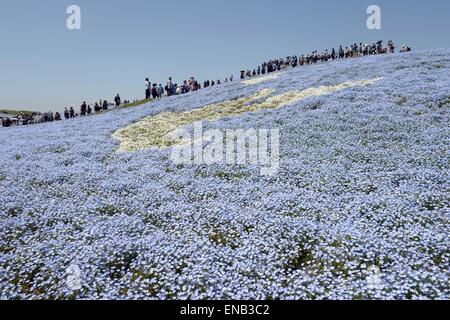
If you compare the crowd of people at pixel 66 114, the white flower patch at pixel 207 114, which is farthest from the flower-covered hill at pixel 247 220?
the crowd of people at pixel 66 114

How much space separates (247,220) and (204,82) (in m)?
41.3

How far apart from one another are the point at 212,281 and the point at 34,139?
21.7 m

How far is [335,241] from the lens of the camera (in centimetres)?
863

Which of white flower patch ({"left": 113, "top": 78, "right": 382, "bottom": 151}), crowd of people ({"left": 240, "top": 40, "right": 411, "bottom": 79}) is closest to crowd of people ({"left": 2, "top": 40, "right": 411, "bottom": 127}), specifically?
crowd of people ({"left": 240, "top": 40, "right": 411, "bottom": 79})

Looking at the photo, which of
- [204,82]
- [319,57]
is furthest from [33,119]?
[319,57]

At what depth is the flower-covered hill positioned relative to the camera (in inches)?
298

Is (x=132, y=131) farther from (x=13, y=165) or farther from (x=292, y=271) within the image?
(x=292, y=271)

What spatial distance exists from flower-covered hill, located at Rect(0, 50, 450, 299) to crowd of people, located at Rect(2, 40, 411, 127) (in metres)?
26.4

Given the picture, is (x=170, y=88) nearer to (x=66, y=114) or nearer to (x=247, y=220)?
(x=66, y=114)

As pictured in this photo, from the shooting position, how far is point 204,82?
162 feet

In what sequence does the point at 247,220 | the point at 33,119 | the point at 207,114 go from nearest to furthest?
1. the point at 247,220
2. the point at 207,114
3. the point at 33,119

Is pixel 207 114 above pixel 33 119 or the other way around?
the other way around

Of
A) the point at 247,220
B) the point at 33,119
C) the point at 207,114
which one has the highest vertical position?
the point at 33,119
